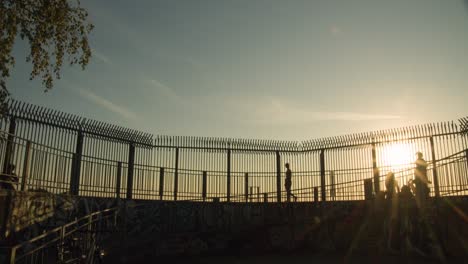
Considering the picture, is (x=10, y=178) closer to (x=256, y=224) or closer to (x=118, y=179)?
(x=118, y=179)

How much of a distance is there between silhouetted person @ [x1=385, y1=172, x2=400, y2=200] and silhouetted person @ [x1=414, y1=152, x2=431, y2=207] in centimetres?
115

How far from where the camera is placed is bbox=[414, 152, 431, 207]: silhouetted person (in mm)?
13016

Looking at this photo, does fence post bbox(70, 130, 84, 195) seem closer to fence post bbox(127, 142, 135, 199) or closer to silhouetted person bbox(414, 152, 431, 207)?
fence post bbox(127, 142, 135, 199)

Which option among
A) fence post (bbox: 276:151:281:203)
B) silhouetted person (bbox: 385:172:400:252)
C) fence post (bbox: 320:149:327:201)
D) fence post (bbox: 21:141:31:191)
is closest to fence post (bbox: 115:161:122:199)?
fence post (bbox: 21:141:31:191)

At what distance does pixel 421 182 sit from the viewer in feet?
43.1

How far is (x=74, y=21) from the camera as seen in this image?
11320 millimetres

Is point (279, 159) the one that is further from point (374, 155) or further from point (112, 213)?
point (112, 213)

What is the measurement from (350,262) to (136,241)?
7343mm

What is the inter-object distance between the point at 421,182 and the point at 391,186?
158cm

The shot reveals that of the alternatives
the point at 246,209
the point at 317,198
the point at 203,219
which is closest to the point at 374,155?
the point at 317,198

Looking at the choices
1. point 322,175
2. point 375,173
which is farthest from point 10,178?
point 375,173

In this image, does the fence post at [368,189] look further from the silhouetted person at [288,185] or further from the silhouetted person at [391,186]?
the silhouetted person at [288,185]

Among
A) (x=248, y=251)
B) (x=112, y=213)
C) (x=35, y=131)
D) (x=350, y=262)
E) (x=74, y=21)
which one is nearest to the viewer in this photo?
(x=74, y=21)

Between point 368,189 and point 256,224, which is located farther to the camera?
point 256,224
